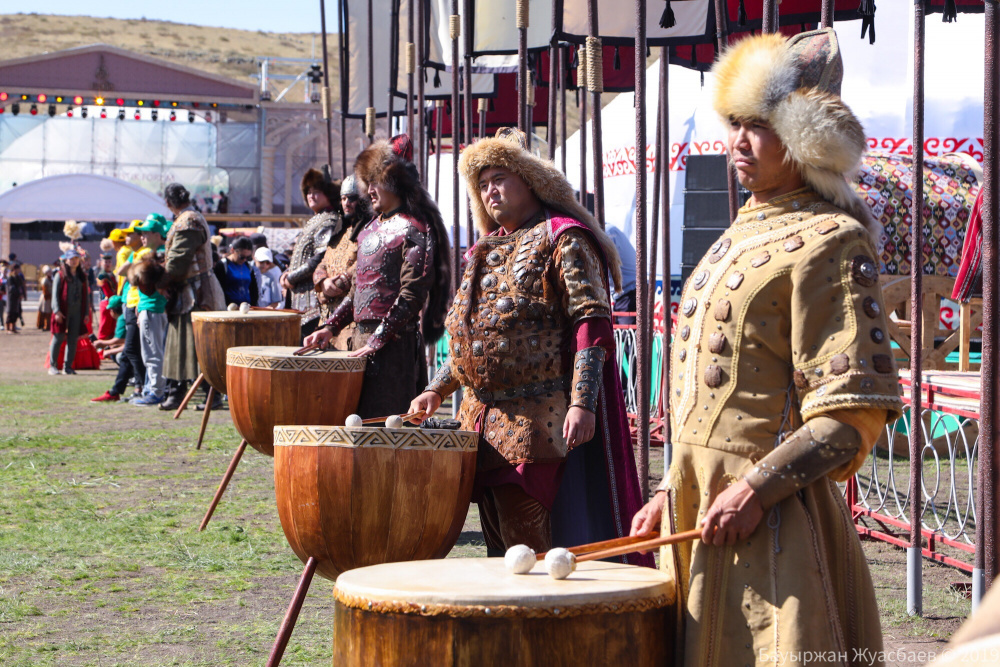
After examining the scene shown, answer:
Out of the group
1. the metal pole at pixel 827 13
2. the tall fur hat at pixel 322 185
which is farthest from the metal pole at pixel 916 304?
the tall fur hat at pixel 322 185

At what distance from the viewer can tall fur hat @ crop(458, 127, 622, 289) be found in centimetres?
312


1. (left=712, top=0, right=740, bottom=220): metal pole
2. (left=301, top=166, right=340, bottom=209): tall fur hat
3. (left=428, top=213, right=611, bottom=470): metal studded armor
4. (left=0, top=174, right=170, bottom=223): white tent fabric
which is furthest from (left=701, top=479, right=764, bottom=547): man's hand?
(left=0, top=174, right=170, bottom=223): white tent fabric

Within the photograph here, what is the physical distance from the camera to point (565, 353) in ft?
10.0

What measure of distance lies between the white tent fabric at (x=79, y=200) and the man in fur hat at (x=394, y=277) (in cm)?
2164

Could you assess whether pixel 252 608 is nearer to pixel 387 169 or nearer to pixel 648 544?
pixel 387 169

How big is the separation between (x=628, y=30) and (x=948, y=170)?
3575 millimetres

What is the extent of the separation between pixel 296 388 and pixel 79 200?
22.8 metres

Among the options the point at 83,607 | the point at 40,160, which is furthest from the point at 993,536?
the point at 40,160

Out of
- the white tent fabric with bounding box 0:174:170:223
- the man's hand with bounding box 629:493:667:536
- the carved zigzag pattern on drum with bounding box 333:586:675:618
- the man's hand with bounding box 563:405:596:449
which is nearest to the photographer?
the carved zigzag pattern on drum with bounding box 333:586:675:618

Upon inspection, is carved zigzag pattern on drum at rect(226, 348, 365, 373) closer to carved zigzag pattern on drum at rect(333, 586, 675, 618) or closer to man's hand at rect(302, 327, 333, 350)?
man's hand at rect(302, 327, 333, 350)

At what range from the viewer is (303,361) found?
400 centimetres

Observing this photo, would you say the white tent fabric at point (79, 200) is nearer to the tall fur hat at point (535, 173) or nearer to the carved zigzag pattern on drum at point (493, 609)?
the tall fur hat at point (535, 173)

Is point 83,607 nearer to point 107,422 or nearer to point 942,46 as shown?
point 107,422

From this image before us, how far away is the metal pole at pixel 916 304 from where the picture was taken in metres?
3.61
